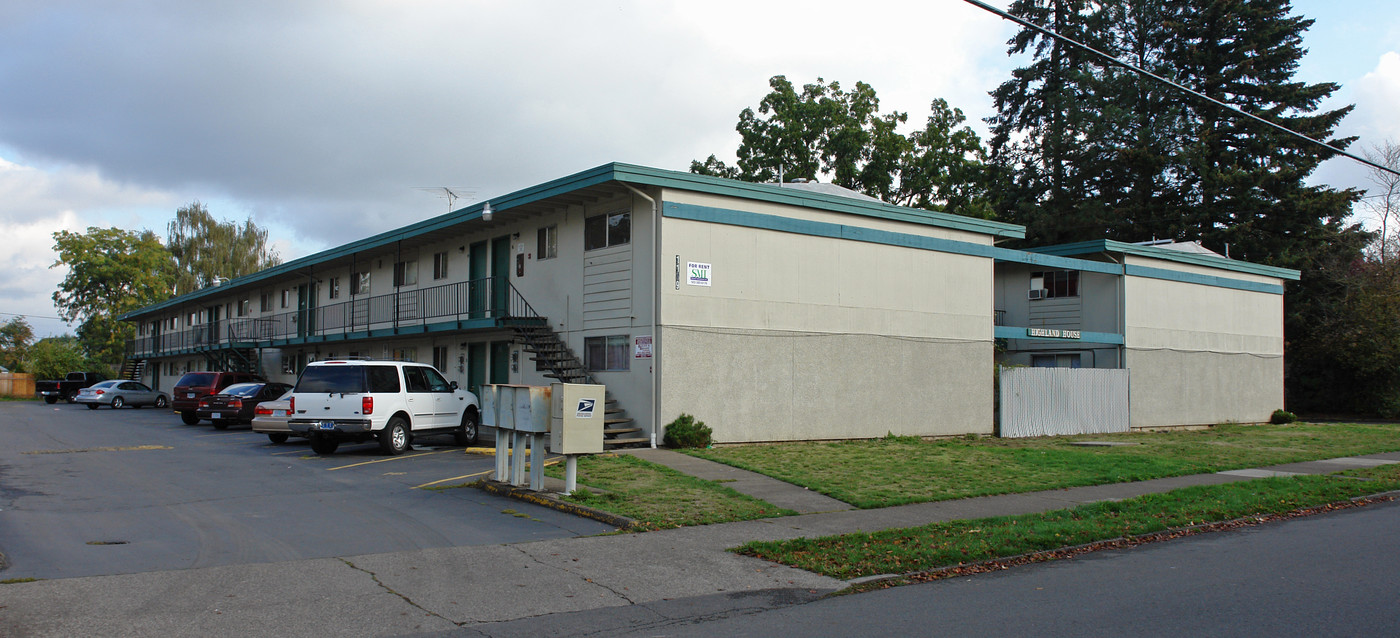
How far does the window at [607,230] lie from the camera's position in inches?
763

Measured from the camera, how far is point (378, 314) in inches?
1174

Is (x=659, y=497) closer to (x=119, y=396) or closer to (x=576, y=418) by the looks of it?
(x=576, y=418)

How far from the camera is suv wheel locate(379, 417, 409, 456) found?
17.1 m

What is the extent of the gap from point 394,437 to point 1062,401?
17277mm

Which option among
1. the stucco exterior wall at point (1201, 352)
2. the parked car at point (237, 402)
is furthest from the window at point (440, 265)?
the stucco exterior wall at point (1201, 352)

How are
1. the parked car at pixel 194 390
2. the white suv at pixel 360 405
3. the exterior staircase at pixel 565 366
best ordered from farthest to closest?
the parked car at pixel 194 390 < the exterior staircase at pixel 565 366 < the white suv at pixel 360 405

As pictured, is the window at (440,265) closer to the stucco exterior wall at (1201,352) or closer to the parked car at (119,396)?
the stucco exterior wall at (1201,352)

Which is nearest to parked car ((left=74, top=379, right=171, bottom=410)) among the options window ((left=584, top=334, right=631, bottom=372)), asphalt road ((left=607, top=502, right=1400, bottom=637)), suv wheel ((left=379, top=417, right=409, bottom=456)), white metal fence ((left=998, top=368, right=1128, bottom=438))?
suv wheel ((left=379, top=417, right=409, bottom=456))

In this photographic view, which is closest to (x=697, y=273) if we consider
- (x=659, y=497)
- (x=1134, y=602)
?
(x=659, y=497)

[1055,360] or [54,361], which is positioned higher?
[1055,360]

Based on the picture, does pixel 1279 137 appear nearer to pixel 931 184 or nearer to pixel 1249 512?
pixel 931 184

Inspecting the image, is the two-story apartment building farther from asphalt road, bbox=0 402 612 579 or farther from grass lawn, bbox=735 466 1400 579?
grass lawn, bbox=735 466 1400 579

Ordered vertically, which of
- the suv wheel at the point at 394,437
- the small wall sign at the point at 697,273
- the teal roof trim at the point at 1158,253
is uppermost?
the teal roof trim at the point at 1158,253

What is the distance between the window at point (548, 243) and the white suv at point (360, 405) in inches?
195
